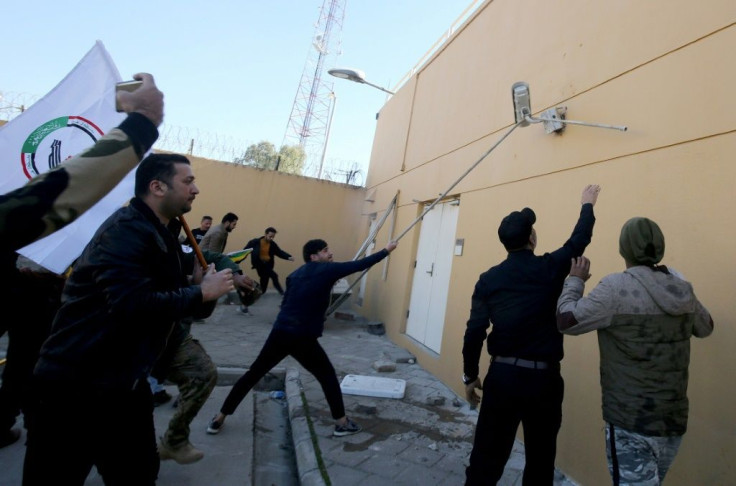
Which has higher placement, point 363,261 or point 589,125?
point 589,125

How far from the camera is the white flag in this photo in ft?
7.39

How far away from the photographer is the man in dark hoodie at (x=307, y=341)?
3357 millimetres

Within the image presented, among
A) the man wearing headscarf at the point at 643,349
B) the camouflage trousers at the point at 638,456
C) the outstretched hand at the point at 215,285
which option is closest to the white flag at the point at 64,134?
the outstretched hand at the point at 215,285

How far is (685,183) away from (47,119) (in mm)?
3711

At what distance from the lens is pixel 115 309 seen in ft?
5.04

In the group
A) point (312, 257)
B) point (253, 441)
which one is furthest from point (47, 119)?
point (253, 441)

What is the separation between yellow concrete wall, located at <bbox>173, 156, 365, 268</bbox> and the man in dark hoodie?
6.85 meters

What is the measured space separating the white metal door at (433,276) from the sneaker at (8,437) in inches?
162

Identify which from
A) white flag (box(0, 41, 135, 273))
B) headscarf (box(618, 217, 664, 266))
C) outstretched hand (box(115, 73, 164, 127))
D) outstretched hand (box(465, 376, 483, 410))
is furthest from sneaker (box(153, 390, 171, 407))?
headscarf (box(618, 217, 664, 266))

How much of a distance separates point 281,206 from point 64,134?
27.2ft

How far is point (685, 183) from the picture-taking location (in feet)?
8.26

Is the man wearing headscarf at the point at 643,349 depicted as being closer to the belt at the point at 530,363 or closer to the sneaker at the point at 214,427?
the belt at the point at 530,363

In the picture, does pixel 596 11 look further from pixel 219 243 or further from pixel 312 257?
pixel 219 243

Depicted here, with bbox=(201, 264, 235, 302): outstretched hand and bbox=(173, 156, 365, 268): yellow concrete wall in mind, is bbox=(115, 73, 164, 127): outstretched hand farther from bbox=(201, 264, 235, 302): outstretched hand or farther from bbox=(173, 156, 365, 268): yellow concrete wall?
bbox=(173, 156, 365, 268): yellow concrete wall
